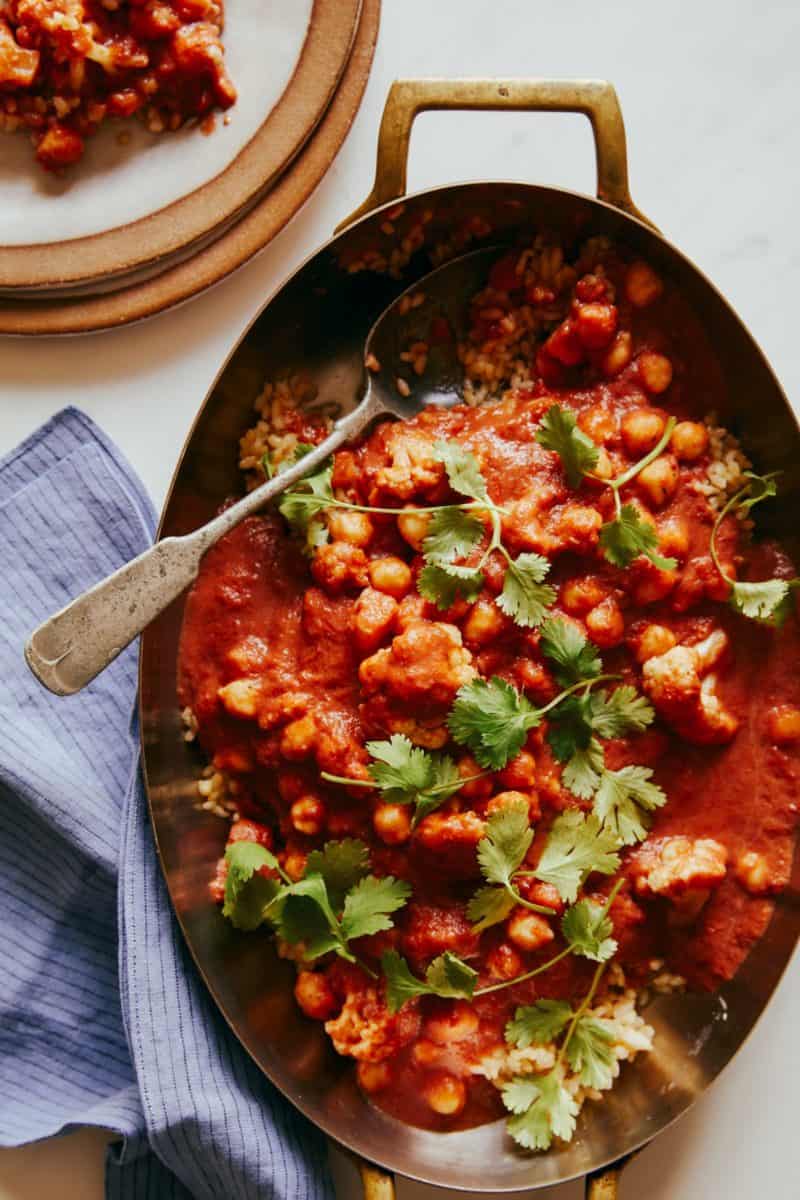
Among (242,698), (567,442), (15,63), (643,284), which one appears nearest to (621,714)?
(567,442)

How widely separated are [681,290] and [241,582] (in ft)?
3.57

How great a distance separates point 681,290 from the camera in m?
2.42

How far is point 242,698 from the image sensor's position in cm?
239

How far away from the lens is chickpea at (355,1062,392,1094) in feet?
7.97

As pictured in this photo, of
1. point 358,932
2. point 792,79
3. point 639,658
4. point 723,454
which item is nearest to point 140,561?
point 358,932

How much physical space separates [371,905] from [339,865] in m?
0.10

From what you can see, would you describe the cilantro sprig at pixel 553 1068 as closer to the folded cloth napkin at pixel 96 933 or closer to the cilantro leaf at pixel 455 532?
the folded cloth napkin at pixel 96 933

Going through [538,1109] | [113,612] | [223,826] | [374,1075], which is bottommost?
[538,1109]

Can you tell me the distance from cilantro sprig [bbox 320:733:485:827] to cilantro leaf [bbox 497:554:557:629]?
1.03 feet

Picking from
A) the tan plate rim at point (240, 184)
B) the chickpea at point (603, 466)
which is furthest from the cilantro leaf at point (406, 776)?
the tan plate rim at point (240, 184)

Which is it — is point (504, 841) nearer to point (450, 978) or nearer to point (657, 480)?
point (450, 978)

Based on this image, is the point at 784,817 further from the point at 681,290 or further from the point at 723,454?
the point at 681,290

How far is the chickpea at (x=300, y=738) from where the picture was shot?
91.7 inches

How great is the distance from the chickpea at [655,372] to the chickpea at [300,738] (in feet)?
3.18
